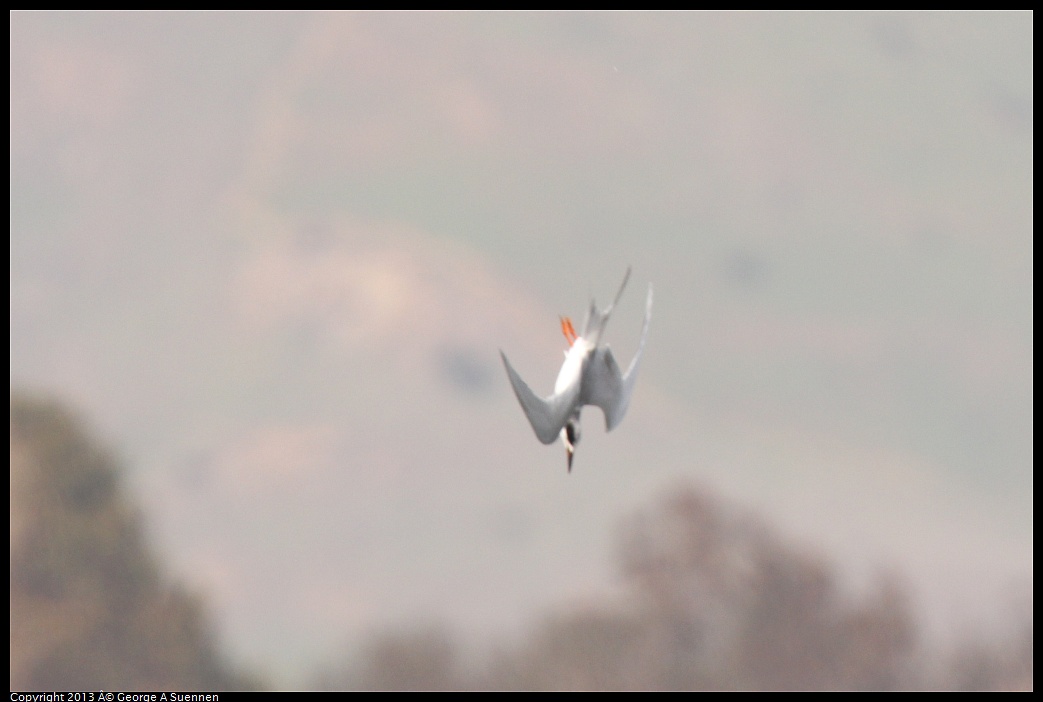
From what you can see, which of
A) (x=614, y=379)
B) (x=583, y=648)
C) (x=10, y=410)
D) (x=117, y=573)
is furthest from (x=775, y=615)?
(x=614, y=379)

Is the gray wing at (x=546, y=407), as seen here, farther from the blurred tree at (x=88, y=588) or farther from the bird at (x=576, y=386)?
the blurred tree at (x=88, y=588)

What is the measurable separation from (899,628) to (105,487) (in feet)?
77.3

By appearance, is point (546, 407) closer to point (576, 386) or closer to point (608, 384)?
point (576, 386)

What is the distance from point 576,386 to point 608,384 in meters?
0.74

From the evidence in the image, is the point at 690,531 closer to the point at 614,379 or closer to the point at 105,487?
the point at 105,487

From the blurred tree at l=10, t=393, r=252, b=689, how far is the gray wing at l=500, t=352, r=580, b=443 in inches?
779

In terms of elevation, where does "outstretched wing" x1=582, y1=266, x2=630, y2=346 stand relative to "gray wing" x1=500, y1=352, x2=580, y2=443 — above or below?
above

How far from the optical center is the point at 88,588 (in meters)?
30.3

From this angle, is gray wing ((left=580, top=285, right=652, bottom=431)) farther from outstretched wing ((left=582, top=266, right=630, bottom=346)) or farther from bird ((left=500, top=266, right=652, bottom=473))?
outstretched wing ((left=582, top=266, right=630, bottom=346))

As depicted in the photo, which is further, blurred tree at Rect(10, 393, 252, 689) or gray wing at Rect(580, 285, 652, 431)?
blurred tree at Rect(10, 393, 252, 689)

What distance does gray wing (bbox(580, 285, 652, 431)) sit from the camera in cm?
1358

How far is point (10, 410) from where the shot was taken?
3128 centimetres

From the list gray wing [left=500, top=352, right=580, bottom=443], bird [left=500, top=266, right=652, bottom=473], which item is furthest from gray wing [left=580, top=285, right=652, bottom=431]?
gray wing [left=500, top=352, right=580, bottom=443]

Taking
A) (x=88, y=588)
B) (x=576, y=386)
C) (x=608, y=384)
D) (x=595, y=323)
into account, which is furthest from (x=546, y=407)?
(x=88, y=588)
